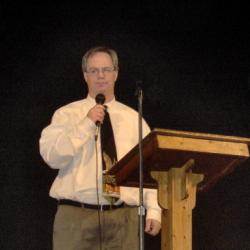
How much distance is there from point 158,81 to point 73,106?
90 centimetres

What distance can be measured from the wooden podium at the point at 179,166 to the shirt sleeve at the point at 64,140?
344mm

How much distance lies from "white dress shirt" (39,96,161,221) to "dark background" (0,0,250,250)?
24.2 inches

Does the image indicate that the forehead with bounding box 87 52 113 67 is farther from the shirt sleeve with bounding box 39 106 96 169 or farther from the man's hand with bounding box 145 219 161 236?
the man's hand with bounding box 145 219 161 236

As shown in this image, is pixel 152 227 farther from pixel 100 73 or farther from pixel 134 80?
pixel 134 80

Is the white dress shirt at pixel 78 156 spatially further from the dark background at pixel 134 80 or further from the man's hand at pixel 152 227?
the dark background at pixel 134 80

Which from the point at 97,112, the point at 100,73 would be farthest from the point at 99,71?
the point at 97,112

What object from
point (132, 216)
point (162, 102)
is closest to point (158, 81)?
point (162, 102)

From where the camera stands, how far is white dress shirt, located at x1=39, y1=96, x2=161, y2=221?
2.94 meters

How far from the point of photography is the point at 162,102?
398cm

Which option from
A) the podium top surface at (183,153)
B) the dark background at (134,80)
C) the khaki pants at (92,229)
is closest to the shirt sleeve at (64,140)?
the khaki pants at (92,229)

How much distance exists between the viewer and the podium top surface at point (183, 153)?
7.79 ft

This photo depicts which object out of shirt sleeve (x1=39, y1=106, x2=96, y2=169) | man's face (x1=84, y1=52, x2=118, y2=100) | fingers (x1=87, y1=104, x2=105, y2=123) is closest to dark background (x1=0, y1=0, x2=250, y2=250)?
man's face (x1=84, y1=52, x2=118, y2=100)

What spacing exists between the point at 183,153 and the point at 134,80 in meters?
1.60

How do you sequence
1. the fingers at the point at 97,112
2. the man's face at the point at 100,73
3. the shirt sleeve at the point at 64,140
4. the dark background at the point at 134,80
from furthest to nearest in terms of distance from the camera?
the dark background at the point at 134,80 → the man's face at the point at 100,73 → the shirt sleeve at the point at 64,140 → the fingers at the point at 97,112
